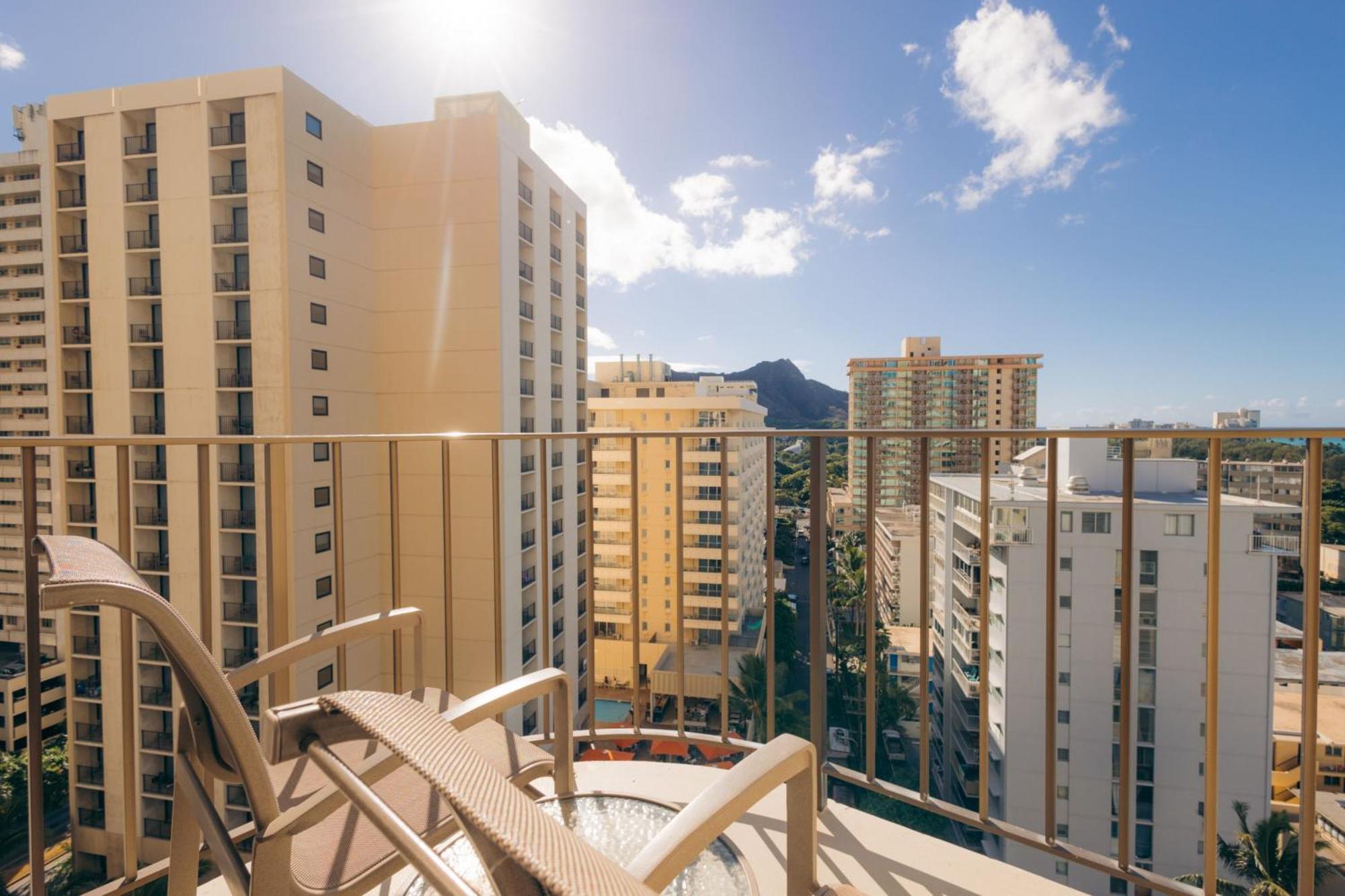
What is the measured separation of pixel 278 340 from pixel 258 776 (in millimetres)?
17428

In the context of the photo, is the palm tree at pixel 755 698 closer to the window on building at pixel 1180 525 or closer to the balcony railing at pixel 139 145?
the window on building at pixel 1180 525

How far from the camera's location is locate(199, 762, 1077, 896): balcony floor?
149 cm

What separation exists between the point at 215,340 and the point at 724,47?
15063 mm

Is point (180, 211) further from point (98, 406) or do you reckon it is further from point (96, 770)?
point (96, 770)

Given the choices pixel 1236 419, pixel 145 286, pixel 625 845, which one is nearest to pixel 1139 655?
pixel 1236 419

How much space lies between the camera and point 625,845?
1033 mm

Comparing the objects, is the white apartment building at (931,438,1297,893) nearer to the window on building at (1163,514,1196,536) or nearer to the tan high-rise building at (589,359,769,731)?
the window on building at (1163,514,1196,536)

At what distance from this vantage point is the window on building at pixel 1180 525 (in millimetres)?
15555

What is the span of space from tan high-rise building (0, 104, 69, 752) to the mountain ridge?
4457 centimetres

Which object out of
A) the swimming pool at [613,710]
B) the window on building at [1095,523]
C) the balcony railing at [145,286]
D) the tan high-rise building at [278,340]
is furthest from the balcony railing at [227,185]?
the window on building at [1095,523]

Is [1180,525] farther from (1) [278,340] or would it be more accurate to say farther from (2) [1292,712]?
(1) [278,340]

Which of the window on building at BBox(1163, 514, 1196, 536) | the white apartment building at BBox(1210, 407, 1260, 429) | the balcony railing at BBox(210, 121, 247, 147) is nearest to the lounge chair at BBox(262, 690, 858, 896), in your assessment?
the white apartment building at BBox(1210, 407, 1260, 429)

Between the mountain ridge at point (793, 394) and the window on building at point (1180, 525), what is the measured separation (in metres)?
42.5

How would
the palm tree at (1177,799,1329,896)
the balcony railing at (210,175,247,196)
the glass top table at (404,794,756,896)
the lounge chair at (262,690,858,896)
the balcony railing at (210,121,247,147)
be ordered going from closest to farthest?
1. the lounge chair at (262,690,858,896)
2. the glass top table at (404,794,756,896)
3. the palm tree at (1177,799,1329,896)
4. the balcony railing at (210,121,247,147)
5. the balcony railing at (210,175,247,196)
